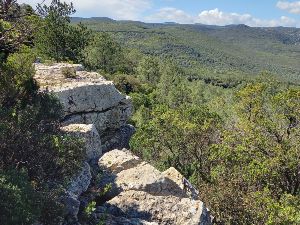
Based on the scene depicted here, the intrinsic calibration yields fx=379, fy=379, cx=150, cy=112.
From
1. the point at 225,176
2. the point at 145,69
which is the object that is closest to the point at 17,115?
the point at 225,176

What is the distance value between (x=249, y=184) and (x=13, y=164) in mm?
20893

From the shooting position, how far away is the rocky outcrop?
70.3 ft

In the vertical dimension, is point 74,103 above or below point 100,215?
above

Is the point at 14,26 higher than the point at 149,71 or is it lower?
higher

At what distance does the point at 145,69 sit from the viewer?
14700cm

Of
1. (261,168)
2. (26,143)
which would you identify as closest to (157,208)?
(26,143)

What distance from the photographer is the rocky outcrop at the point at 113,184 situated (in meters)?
21.4

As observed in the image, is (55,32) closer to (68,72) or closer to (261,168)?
(68,72)

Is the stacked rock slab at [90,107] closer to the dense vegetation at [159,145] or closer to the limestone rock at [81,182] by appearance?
the limestone rock at [81,182]

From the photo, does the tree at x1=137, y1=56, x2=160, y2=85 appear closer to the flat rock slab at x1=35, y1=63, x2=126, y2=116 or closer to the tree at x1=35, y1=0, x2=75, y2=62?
the tree at x1=35, y1=0, x2=75, y2=62

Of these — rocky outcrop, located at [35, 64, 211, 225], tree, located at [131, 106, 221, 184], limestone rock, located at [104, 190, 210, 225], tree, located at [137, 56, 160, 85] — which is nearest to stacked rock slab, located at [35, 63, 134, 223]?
rocky outcrop, located at [35, 64, 211, 225]

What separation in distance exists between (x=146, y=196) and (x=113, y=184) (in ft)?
7.70

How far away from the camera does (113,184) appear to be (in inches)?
941

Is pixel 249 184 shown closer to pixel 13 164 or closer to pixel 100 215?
pixel 100 215
